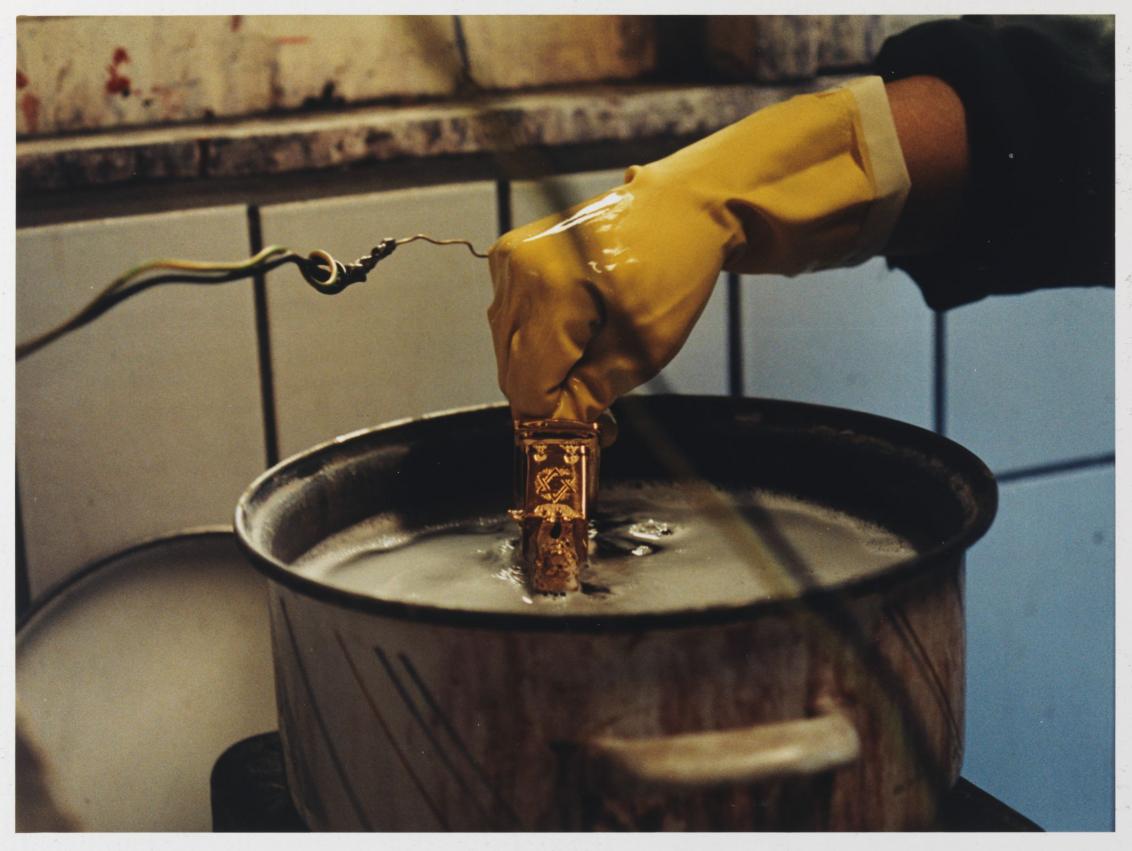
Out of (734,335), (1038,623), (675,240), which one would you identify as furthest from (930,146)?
(1038,623)

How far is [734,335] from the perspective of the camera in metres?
1.02

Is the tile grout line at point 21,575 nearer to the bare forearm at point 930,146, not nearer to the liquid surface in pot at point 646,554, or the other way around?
the liquid surface in pot at point 646,554

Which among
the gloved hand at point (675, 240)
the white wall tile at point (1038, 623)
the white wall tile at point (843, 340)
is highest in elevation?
the gloved hand at point (675, 240)

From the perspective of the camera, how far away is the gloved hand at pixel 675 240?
667 mm

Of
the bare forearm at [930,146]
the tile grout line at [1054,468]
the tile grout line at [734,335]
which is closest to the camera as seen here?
the bare forearm at [930,146]

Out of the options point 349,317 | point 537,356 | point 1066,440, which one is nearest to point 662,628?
point 537,356

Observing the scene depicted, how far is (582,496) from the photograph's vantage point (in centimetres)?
65

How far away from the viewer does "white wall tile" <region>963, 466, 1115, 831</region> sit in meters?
1.06

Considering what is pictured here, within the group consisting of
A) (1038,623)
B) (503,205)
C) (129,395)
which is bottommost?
(1038,623)

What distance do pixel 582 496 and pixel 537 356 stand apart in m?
Result: 0.08

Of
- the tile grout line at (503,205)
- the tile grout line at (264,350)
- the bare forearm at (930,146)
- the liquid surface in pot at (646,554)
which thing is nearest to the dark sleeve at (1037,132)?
the bare forearm at (930,146)

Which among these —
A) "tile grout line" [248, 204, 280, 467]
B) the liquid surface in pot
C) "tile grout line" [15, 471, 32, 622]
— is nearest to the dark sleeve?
the liquid surface in pot

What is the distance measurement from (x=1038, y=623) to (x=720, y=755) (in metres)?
0.70

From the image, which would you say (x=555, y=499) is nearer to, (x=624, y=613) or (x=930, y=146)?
(x=624, y=613)
